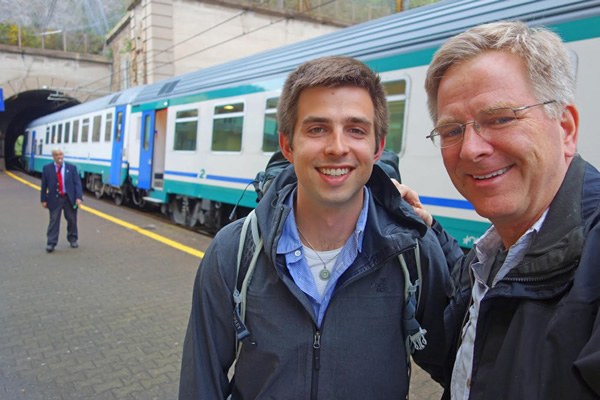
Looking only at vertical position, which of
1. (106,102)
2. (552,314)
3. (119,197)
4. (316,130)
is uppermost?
(106,102)

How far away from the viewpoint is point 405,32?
5.61 metres

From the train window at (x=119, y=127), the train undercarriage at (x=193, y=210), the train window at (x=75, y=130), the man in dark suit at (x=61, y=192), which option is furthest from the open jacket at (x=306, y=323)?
the train window at (x=75, y=130)

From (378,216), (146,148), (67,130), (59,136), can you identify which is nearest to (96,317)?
(378,216)

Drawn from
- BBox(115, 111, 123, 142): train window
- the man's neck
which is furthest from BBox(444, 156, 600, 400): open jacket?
BBox(115, 111, 123, 142): train window

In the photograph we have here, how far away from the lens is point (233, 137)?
853 cm

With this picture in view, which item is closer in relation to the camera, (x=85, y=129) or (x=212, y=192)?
(x=212, y=192)

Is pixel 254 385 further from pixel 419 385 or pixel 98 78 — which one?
pixel 98 78

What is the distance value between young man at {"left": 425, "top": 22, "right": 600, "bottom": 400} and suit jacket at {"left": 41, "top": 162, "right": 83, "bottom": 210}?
828cm

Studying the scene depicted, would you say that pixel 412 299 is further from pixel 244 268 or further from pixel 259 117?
pixel 259 117

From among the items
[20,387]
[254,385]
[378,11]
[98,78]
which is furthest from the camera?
[98,78]

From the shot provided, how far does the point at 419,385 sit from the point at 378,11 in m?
28.5

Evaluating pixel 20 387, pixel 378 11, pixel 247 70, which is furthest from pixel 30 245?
pixel 378 11

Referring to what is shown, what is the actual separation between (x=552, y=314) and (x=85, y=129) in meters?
19.4

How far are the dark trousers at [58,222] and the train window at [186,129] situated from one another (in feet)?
9.14
